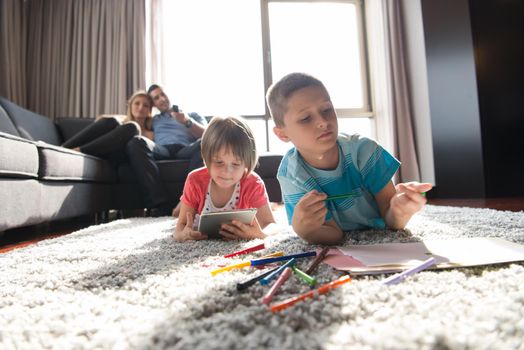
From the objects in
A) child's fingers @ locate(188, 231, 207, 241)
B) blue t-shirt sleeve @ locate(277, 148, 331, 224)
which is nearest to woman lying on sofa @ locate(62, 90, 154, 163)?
child's fingers @ locate(188, 231, 207, 241)

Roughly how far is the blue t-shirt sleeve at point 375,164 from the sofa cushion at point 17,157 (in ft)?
3.63

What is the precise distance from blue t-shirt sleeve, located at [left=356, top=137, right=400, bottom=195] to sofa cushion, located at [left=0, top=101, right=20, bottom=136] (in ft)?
6.20

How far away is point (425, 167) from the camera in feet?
10.3

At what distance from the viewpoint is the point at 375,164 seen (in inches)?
34.5

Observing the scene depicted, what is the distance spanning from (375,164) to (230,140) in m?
0.42

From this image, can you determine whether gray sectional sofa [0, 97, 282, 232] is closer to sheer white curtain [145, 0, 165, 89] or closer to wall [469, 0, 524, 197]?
sheer white curtain [145, 0, 165, 89]

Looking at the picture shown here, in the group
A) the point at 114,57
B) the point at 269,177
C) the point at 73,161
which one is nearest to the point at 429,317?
the point at 73,161

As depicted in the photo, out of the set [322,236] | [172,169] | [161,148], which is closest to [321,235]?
[322,236]

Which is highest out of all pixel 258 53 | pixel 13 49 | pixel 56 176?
pixel 258 53

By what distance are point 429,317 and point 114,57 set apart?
3.42 meters

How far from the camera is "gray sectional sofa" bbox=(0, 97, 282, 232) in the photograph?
3.71ft

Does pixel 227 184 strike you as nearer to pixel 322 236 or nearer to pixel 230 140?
pixel 230 140

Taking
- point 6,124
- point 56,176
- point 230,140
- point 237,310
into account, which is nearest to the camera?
point 237,310

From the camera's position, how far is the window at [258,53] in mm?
3430
